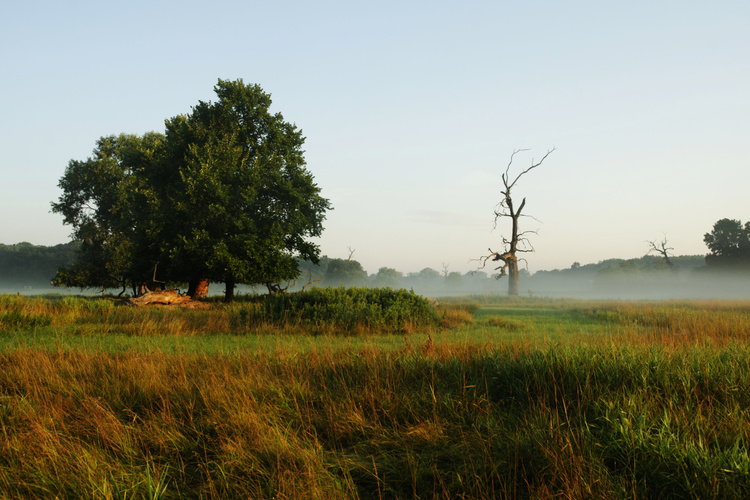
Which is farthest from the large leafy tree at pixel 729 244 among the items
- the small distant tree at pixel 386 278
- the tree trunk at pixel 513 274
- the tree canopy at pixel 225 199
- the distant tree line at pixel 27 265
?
the distant tree line at pixel 27 265

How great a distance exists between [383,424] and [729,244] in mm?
79456

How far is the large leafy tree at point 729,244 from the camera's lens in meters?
61.7

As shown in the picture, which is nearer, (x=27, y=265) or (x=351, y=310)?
(x=351, y=310)

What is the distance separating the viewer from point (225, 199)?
21.4 metres

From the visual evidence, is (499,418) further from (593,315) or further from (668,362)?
(593,315)

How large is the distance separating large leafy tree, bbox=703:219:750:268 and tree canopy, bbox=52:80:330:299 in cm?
6686

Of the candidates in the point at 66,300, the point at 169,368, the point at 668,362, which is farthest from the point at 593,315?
the point at 66,300

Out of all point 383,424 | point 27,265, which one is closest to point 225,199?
point 383,424

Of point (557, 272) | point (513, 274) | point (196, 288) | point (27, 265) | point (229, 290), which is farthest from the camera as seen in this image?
point (557, 272)

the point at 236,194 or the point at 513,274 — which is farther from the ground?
the point at 236,194

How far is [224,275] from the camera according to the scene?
22266 mm

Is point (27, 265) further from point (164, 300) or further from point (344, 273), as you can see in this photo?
point (164, 300)

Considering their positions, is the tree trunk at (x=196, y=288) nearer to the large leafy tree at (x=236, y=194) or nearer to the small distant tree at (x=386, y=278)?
the large leafy tree at (x=236, y=194)

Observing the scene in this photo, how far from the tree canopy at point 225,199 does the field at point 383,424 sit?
540 inches
